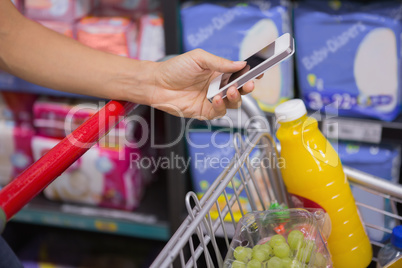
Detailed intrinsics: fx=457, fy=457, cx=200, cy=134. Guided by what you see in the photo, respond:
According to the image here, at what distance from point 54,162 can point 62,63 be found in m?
0.31

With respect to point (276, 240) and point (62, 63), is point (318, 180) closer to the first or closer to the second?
point (276, 240)

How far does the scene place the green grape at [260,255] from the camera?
23.9 inches

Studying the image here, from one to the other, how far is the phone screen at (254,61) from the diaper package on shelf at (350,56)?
59cm

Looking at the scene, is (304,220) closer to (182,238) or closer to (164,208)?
(182,238)

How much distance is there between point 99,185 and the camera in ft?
5.50

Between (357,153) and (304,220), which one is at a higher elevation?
(304,220)

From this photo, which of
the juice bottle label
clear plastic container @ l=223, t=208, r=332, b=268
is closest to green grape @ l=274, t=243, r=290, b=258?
clear plastic container @ l=223, t=208, r=332, b=268

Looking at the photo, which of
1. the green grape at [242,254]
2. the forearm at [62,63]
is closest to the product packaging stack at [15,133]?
the forearm at [62,63]

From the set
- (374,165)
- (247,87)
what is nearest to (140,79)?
(247,87)

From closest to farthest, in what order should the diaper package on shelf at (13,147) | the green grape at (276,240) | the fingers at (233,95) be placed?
the green grape at (276,240)
the fingers at (233,95)
the diaper package on shelf at (13,147)

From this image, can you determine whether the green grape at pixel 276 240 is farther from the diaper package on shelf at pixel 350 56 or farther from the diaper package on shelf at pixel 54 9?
the diaper package on shelf at pixel 54 9

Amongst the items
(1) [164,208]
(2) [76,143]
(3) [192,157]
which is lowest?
(1) [164,208]

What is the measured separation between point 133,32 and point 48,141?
1.67 feet

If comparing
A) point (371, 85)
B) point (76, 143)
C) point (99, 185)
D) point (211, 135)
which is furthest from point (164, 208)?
point (76, 143)
